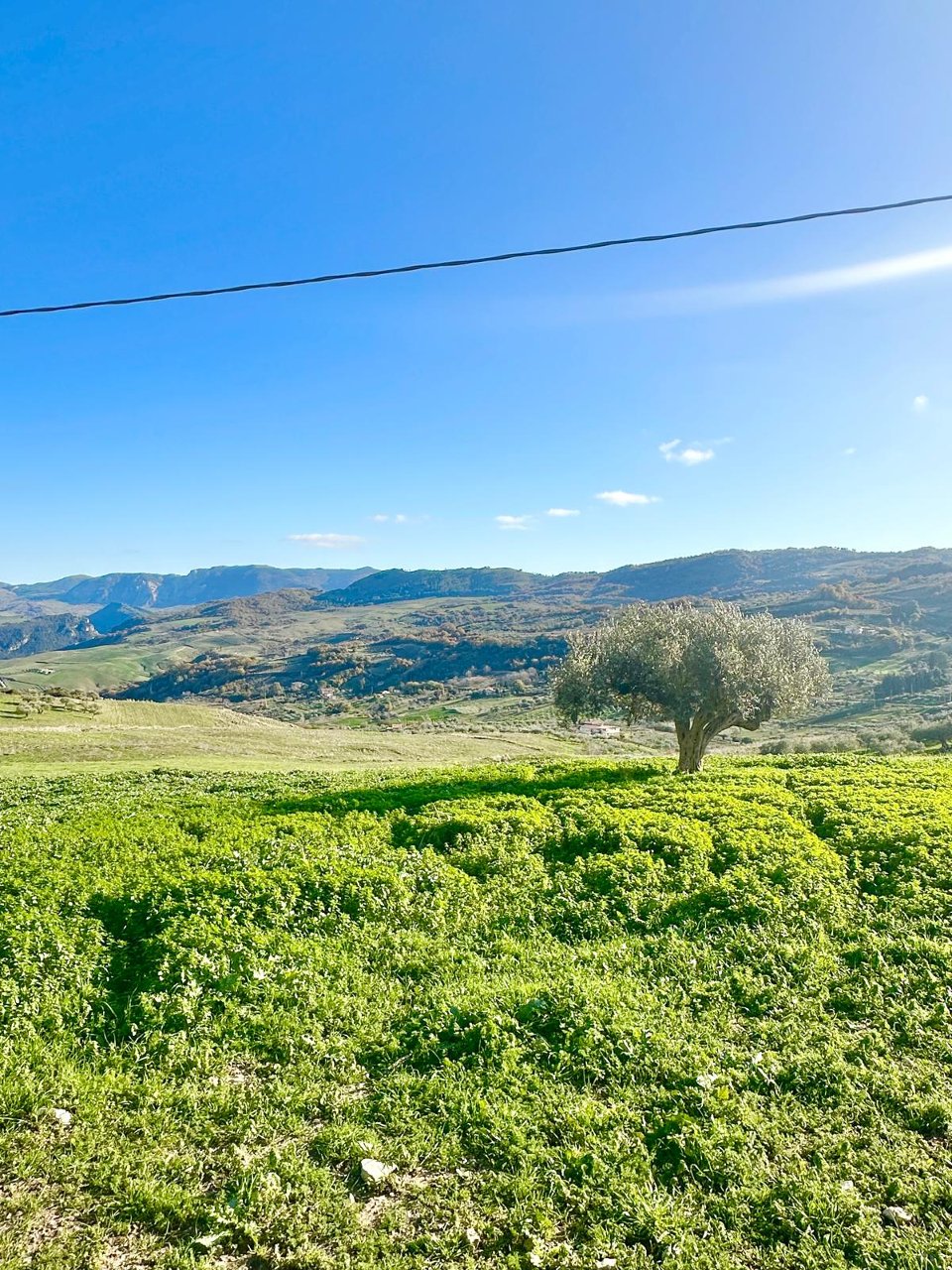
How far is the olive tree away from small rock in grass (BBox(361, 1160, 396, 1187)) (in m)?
25.2

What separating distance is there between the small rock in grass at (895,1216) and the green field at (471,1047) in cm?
4

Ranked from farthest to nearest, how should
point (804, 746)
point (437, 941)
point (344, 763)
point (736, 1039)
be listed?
point (804, 746)
point (344, 763)
point (437, 941)
point (736, 1039)

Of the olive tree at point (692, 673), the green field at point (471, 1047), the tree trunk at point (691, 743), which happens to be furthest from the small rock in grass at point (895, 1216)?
the tree trunk at point (691, 743)

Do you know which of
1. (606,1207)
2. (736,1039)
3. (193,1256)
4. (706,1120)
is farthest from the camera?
(736,1039)

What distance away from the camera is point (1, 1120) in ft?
24.2

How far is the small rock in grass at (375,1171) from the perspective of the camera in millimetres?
6891

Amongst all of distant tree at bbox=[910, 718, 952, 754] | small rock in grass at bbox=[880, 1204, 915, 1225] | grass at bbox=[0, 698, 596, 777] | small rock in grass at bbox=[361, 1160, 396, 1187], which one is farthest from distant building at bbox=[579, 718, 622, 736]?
small rock in grass at bbox=[361, 1160, 396, 1187]

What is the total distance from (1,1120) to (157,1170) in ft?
6.76

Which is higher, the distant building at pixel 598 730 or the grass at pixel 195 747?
the grass at pixel 195 747

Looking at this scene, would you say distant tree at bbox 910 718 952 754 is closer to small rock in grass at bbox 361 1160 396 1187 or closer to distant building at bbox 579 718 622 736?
distant building at bbox 579 718 622 736

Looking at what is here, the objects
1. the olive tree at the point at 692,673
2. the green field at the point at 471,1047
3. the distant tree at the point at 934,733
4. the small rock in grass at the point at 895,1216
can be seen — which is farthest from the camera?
the distant tree at the point at 934,733

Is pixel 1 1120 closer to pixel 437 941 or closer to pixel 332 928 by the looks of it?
pixel 332 928

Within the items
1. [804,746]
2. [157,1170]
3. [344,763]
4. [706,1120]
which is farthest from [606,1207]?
[804,746]

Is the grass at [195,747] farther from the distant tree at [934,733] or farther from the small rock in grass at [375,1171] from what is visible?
the small rock in grass at [375,1171]
